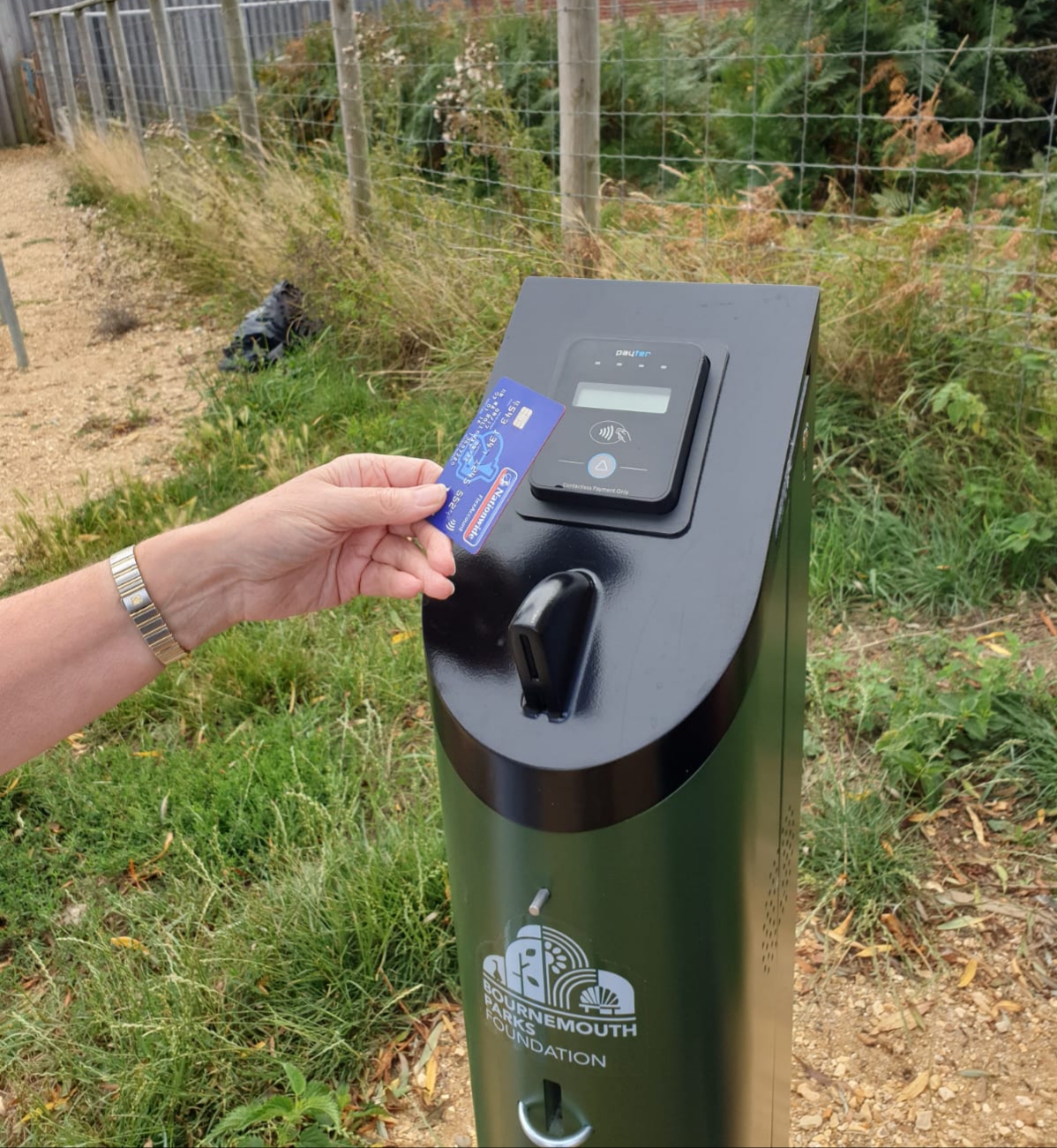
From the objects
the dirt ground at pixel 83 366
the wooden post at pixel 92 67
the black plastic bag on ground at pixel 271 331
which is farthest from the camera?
the wooden post at pixel 92 67

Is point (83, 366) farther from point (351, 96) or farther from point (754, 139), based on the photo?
point (754, 139)

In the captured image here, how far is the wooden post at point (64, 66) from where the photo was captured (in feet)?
33.4

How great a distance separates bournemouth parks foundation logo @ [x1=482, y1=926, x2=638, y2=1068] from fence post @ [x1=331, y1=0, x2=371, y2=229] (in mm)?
4409

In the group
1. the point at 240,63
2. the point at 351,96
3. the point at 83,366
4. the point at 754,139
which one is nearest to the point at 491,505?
the point at 351,96

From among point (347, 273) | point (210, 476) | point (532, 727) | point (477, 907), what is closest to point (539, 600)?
point (532, 727)

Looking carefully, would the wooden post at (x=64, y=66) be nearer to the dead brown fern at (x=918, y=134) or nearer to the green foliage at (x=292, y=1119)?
the dead brown fern at (x=918, y=134)

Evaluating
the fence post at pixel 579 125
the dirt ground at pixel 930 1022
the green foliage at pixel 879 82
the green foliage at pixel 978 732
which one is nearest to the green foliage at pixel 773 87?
the green foliage at pixel 879 82

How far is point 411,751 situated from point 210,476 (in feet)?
5.41

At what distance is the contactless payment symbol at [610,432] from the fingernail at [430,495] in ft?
0.53

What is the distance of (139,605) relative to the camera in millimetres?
1299

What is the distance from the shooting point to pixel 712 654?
38.6 inches

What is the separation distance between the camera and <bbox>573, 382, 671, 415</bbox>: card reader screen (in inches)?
42.8

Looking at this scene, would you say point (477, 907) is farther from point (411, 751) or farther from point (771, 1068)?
point (411, 751)

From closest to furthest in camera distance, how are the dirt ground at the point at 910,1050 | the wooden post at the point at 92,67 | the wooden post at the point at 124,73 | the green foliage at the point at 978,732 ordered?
the dirt ground at the point at 910,1050 < the green foliage at the point at 978,732 < the wooden post at the point at 124,73 < the wooden post at the point at 92,67
